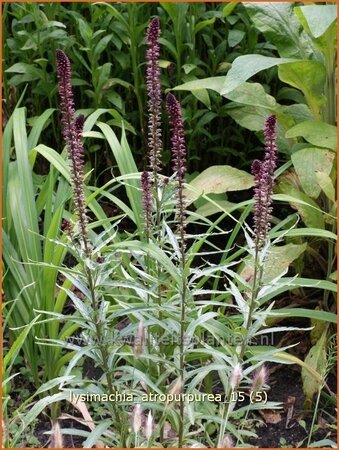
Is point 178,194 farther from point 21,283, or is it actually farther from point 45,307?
point 21,283

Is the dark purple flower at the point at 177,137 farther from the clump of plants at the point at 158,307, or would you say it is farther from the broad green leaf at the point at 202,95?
the broad green leaf at the point at 202,95

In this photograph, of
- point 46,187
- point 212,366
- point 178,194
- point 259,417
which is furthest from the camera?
point 46,187

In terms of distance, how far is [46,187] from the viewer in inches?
129

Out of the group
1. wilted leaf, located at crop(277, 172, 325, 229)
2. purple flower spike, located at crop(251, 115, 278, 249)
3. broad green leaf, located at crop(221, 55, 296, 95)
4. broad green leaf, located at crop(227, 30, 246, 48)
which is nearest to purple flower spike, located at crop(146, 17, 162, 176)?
purple flower spike, located at crop(251, 115, 278, 249)

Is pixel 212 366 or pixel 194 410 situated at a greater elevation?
pixel 212 366

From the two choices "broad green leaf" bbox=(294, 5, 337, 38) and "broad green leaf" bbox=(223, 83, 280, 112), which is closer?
"broad green leaf" bbox=(294, 5, 337, 38)

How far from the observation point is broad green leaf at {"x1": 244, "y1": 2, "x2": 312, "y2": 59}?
11.1ft

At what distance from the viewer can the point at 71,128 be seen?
193cm

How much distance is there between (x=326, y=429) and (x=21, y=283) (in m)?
1.40

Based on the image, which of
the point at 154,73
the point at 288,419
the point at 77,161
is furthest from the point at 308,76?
the point at 77,161

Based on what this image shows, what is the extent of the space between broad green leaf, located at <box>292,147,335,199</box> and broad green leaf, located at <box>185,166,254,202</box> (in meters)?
0.27

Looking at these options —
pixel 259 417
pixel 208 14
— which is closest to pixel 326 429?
pixel 259 417

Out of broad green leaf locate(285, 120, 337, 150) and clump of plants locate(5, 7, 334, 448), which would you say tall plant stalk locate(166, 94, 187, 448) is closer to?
clump of plants locate(5, 7, 334, 448)

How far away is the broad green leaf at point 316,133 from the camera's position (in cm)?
315
